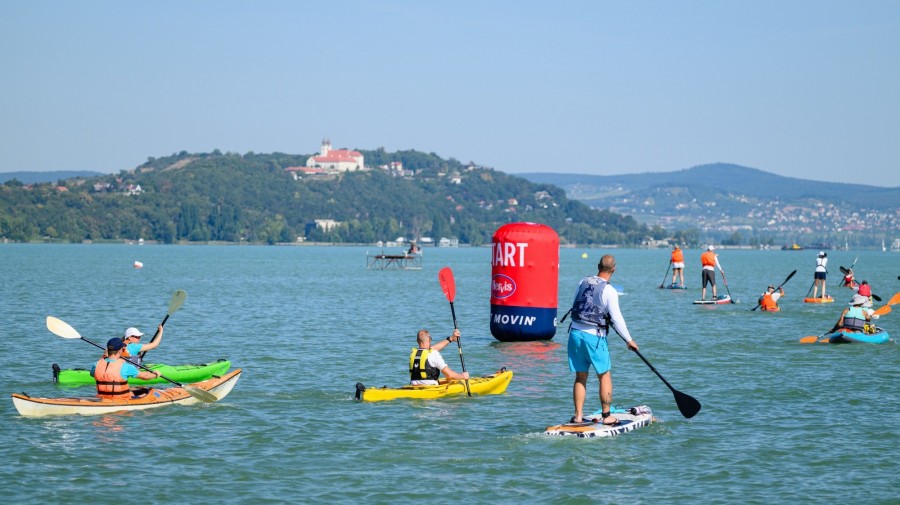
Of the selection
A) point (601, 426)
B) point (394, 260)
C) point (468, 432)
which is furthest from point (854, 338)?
point (394, 260)

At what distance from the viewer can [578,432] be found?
664 inches

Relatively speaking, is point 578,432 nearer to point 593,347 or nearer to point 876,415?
point 593,347

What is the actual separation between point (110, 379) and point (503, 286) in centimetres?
1241

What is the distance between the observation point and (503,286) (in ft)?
96.0

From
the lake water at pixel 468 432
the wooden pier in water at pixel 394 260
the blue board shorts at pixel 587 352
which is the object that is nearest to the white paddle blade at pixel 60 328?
the lake water at pixel 468 432

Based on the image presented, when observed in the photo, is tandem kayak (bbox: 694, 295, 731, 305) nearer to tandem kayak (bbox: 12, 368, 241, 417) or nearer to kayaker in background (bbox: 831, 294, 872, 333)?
kayaker in background (bbox: 831, 294, 872, 333)

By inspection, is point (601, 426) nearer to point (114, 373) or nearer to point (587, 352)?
point (587, 352)

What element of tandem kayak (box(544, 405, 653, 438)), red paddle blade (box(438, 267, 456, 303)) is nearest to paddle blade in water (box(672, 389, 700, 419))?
tandem kayak (box(544, 405, 653, 438))

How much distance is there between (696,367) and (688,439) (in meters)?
9.18

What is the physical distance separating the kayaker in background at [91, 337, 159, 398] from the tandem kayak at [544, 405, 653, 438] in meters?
7.13

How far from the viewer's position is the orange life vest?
19.0 metres

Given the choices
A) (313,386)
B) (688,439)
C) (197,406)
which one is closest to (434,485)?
(688,439)

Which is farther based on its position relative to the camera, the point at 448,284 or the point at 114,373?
the point at 448,284

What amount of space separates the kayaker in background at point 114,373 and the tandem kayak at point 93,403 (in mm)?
138
